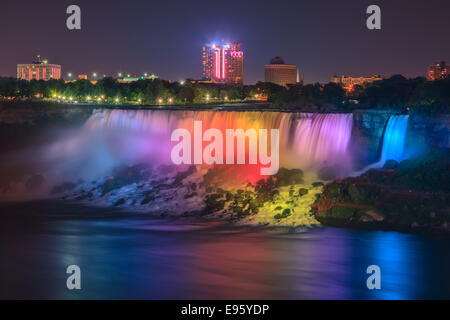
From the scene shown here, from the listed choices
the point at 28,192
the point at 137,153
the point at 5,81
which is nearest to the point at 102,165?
the point at 137,153

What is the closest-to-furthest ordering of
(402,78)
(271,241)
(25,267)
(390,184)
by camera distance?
1. (25,267)
2. (271,241)
3. (390,184)
4. (402,78)

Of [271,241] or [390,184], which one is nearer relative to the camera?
[271,241]

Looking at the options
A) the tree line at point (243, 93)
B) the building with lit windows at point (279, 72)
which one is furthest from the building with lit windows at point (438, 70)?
the building with lit windows at point (279, 72)

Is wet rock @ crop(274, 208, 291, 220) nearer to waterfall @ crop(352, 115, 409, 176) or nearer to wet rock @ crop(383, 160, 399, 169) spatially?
wet rock @ crop(383, 160, 399, 169)

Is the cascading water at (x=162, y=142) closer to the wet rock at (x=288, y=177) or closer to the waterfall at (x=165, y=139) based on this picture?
the waterfall at (x=165, y=139)
